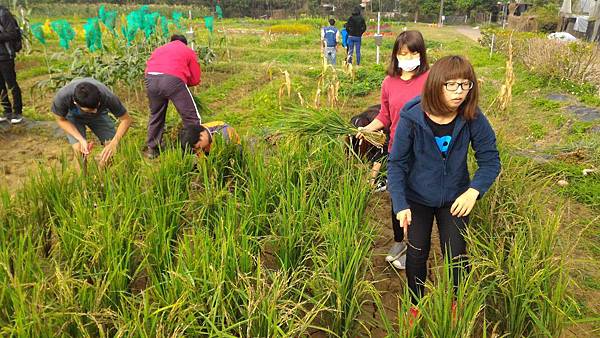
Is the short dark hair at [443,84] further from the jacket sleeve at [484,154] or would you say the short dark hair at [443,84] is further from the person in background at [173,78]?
the person in background at [173,78]

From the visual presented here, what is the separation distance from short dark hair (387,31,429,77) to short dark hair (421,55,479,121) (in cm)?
60

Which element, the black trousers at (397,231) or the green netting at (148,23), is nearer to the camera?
the black trousers at (397,231)

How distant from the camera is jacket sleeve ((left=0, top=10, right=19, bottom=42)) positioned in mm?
4688

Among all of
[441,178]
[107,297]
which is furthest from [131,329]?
[441,178]

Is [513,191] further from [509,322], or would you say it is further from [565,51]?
[565,51]

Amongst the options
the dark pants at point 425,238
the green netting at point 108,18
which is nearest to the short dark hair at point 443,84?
the dark pants at point 425,238

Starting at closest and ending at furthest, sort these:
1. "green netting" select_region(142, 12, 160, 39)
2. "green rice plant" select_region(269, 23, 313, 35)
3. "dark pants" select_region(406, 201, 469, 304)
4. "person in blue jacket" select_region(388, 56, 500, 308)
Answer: "person in blue jacket" select_region(388, 56, 500, 308) → "dark pants" select_region(406, 201, 469, 304) → "green netting" select_region(142, 12, 160, 39) → "green rice plant" select_region(269, 23, 313, 35)

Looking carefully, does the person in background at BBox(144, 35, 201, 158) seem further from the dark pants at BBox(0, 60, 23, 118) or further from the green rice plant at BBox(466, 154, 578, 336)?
the green rice plant at BBox(466, 154, 578, 336)

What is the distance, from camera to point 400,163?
1877 mm

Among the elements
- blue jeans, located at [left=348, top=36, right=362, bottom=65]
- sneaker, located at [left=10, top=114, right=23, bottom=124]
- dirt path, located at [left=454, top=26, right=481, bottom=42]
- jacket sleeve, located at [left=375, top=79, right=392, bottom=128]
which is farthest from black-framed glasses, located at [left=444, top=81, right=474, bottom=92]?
dirt path, located at [left=454, top=26, right=481, bottom=42]

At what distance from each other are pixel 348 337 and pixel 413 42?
151 centimetres

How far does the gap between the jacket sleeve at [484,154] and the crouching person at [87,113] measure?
2.08 metres

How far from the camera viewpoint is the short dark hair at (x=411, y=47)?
89.7 inches

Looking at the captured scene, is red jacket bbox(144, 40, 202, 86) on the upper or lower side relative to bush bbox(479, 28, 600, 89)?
upper
